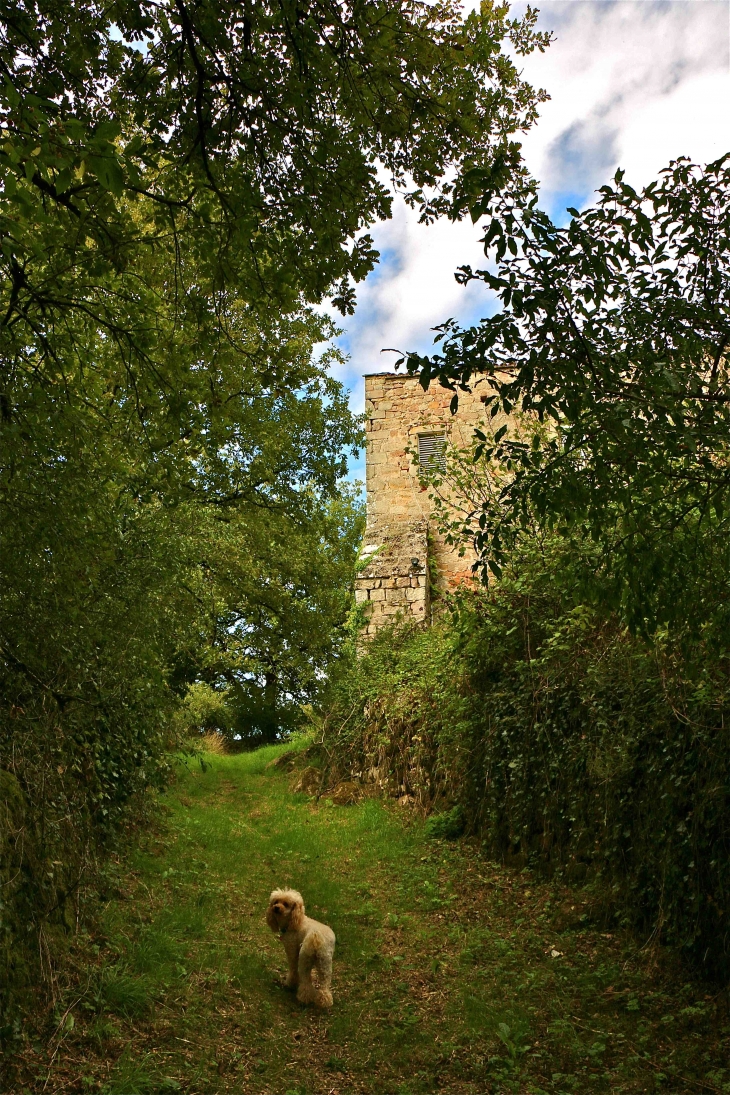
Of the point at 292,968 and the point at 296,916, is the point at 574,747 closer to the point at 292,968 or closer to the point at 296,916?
the point at 296,916

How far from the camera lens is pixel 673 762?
611cm

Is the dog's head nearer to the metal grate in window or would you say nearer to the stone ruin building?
the stone ruin building

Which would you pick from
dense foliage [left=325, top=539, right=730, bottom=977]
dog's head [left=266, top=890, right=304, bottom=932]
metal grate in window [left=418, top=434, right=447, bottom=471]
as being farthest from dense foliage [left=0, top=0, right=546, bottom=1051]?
metal grate in window [left=418, top=434, right=447, bottom=471]

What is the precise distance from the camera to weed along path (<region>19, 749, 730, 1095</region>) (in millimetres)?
4680

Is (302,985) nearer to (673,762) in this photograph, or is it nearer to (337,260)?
(673,762)

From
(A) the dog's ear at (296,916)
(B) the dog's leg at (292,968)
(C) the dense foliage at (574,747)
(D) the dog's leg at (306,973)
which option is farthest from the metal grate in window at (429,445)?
(D) the dog's leg at (306,973)

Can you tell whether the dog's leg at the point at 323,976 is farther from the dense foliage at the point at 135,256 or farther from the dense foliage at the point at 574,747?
the dense foliage at the point at 574,747

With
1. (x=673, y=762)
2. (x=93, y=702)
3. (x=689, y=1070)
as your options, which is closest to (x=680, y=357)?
(x=673, y=762)

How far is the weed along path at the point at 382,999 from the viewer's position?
15.4ft

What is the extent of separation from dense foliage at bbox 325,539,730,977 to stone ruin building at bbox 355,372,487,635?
2825 mm

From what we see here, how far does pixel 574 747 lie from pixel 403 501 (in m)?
10.5

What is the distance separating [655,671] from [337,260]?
425cm

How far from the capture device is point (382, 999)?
6.04 meters

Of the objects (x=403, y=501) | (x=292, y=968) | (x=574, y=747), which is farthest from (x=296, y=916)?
(x=403, y=501)
